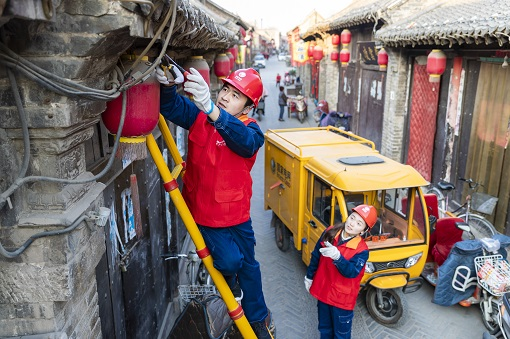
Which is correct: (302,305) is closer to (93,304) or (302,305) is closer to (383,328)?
(383,328)

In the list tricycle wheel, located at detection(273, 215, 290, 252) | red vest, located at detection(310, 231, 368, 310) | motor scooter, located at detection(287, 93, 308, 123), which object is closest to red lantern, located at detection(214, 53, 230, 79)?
tricycle wheel, located at detection(273, 215, 290, 252)

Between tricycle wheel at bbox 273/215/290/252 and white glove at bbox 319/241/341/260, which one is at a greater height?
white glove at bbox 319/241/341/260

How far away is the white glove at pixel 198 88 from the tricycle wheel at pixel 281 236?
20.1 feet

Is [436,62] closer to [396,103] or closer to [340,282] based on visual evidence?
[396,103]

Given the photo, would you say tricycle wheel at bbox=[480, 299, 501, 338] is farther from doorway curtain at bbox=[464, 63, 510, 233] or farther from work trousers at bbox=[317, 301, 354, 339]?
doorway curtain at bbox=[464, 63, 510, 233]

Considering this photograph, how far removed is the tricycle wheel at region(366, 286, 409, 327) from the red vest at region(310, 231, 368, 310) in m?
1.68

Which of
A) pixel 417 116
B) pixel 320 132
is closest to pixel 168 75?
pixel 320 132

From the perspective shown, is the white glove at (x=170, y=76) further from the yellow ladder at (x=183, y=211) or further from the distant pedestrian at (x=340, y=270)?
the distant pedestrian at (x=340, y=270)

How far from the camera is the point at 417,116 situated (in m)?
12.0

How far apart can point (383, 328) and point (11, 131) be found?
5608 mm

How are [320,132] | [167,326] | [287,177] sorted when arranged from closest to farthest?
1. [167,326]
2. [287,177]
3. [320,132]

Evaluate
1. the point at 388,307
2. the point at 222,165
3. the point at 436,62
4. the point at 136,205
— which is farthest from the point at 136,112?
the point at 436,62

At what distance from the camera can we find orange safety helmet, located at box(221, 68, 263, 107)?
3316 mm

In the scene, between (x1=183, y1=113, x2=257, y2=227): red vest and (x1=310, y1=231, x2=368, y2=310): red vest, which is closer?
(x1=183, y1=113, x2=257, y2=227): red vest
